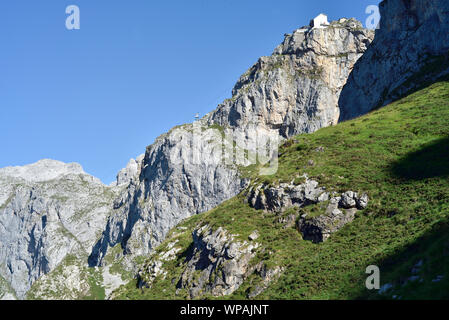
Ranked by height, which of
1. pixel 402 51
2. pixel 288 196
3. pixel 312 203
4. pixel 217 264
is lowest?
pixel 217 264

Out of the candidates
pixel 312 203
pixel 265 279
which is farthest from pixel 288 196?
pixel 265 279

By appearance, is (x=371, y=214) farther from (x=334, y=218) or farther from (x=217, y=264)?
(x=217, y=264)

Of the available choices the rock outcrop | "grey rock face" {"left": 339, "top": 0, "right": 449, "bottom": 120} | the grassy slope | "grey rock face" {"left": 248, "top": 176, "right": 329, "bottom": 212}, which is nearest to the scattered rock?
the grassy slope

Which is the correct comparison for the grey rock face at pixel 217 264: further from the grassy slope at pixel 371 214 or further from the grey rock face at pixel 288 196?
the grey rock face at pixel 288 196

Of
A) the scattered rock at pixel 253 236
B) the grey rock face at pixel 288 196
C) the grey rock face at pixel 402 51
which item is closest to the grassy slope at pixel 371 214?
the scattered rock at pixel 253 236

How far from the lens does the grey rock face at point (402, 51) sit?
114062 millimetres

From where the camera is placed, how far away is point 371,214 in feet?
179

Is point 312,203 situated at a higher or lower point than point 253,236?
higher

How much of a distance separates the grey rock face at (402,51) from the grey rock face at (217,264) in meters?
73.9

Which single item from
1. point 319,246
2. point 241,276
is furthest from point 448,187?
point 241,276

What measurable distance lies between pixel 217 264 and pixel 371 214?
24172 millimetres

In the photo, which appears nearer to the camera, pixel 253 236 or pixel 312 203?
pixel 253 236

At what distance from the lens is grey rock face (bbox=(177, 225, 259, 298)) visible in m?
58.2
